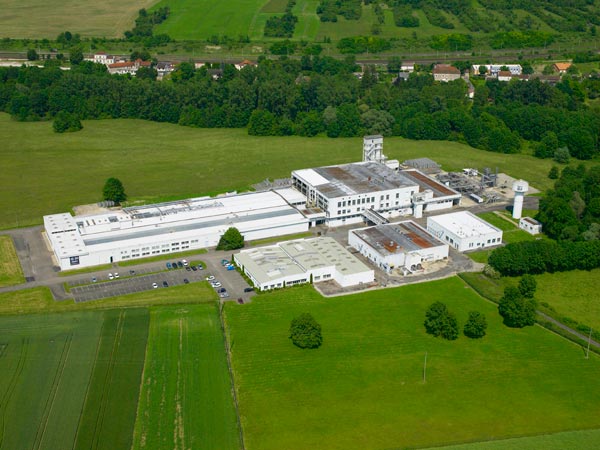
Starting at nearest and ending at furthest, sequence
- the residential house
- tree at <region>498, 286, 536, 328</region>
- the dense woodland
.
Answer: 1. tree at <region>498, 286, 536, 328</region>
2. the dense woodland
3. the residential house

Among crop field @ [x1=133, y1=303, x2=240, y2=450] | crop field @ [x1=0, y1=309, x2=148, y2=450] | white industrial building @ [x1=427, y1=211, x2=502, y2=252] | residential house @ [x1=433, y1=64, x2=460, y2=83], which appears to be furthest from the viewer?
residential house @ [x1=433, y1=64, x2=460, y2=83]

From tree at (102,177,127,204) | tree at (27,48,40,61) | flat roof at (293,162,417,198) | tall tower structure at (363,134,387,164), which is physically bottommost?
tree at (102,177,127,204)

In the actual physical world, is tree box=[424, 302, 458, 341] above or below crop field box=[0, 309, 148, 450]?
above

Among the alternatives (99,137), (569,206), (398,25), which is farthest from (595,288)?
(398,25)

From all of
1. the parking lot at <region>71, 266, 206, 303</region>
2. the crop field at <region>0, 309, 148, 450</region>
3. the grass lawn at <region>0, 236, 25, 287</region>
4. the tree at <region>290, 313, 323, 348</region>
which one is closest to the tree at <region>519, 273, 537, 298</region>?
the tree at <region>290, 313, 323, 348</region>

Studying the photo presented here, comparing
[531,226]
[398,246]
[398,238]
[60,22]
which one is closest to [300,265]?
[398,246]

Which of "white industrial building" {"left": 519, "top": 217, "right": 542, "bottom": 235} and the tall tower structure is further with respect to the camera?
the tall tower structure

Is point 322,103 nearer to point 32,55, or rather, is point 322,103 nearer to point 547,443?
point 32,55

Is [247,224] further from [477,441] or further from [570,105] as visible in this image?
[570,105]

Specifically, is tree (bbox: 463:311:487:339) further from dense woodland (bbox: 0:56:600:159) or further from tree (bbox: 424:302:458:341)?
dense woodland (bbox: 0:56:600:159)
